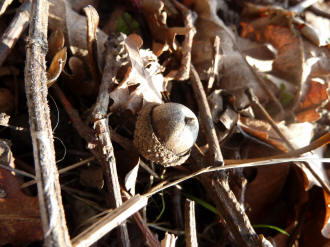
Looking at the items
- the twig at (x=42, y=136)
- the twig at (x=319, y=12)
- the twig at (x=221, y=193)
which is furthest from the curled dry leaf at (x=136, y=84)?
the twig at (x=319, y=12)

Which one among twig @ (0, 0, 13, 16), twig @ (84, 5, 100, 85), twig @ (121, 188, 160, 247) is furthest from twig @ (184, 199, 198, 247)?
twig @ (0, 0, 13, 16)

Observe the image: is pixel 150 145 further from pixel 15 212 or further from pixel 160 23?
pixel 160 23

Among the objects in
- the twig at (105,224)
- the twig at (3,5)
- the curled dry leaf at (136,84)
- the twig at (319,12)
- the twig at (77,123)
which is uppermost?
the twig at (3,5)

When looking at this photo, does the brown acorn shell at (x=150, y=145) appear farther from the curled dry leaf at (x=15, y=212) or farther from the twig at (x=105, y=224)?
the curled dry leaf at (x=15, y=212)

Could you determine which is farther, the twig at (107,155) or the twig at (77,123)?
the twig at (77,123)

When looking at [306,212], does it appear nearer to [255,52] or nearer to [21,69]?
[255,52]

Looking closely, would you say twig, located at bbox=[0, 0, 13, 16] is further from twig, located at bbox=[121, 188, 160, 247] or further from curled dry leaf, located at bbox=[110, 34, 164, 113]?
twig, located at bbox=[121, 188, 160, 247]

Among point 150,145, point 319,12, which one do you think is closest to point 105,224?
point 150,145
